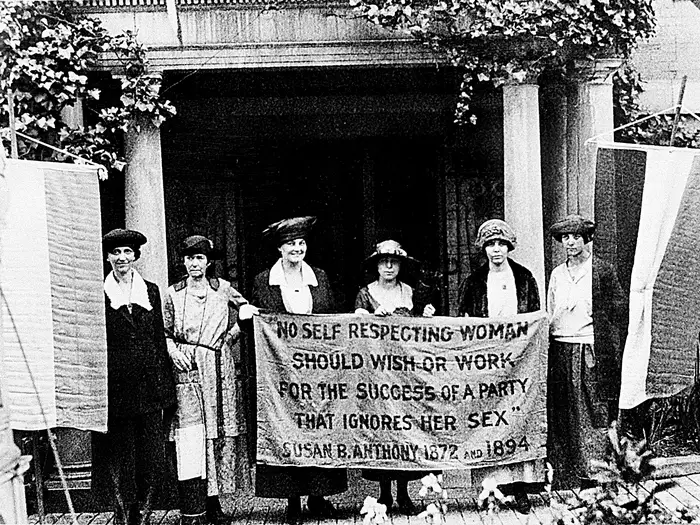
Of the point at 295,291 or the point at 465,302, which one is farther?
the point at 465,302

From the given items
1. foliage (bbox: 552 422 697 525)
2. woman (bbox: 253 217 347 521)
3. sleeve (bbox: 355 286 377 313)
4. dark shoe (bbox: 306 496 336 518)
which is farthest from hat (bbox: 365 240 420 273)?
foliage (bbox: 552 422 697 525)

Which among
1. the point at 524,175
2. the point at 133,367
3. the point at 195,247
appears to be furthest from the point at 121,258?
the point at 524,175

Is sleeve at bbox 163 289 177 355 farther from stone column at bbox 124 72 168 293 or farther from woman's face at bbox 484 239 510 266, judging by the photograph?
woman's face at bbox 484 239 510 266

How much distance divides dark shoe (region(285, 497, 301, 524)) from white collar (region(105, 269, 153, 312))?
147cm

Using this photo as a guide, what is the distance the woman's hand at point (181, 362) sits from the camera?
6883 mm

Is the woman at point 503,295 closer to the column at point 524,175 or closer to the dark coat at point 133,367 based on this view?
the column at point 524,175

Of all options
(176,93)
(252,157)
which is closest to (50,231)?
(176,93)

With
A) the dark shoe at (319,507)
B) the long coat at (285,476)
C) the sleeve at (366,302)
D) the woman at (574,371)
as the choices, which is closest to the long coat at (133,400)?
the long coat at (285,476)

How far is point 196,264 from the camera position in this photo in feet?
22.7

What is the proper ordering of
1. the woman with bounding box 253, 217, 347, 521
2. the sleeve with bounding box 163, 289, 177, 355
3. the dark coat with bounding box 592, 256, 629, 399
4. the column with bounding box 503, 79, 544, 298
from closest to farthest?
the dark coat with bounding box 592, 256, 629, 399
the sleeve with bounding box 163, 289, 177, 355
the woman with bounding box 253, 217, 347, 521
the column with bounding box 503, 79, 544, 298

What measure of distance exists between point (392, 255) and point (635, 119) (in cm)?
313

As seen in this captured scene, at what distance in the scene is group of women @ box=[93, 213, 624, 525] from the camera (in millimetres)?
6793

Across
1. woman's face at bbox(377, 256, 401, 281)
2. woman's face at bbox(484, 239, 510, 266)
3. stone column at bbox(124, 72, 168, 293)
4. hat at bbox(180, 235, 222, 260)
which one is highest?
stone column at bbox(124, 72, 168, 293)

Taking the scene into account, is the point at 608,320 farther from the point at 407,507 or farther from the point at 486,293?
the point at 407,507
